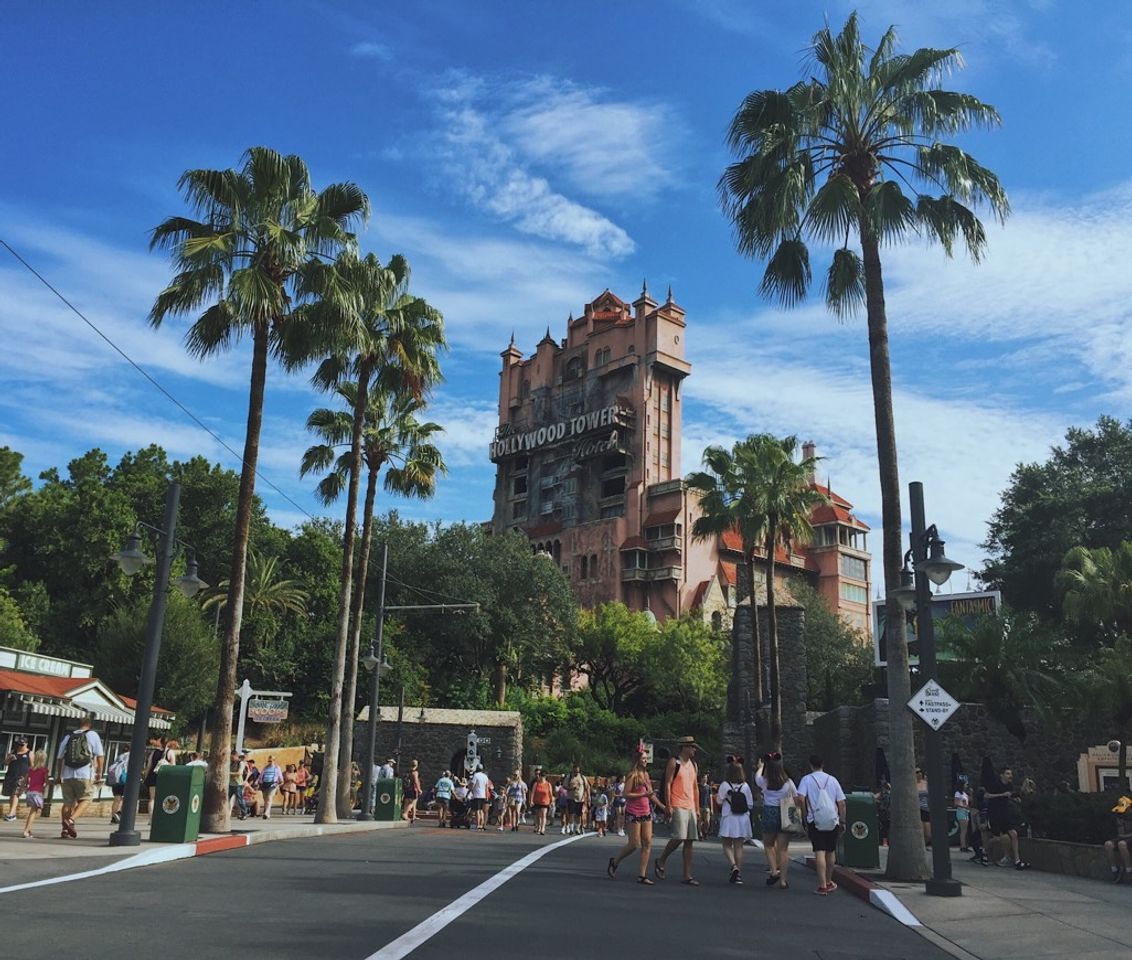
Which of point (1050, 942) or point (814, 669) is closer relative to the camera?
point (1050, 942)

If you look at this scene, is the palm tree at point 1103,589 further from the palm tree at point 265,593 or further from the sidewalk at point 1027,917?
the palm tree at point 265,593

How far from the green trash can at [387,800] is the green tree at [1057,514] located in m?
37.4

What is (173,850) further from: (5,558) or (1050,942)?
(5,558)

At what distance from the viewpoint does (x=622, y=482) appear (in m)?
81.0

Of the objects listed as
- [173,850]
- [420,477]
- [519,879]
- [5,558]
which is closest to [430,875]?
[519,879]

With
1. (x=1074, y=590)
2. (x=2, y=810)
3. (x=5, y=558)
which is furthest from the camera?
(x=5, y=558)

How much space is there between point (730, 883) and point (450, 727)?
1078 inches

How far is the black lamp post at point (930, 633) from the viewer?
12000 mm

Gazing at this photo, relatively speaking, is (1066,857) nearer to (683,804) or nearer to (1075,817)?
(1075,817)

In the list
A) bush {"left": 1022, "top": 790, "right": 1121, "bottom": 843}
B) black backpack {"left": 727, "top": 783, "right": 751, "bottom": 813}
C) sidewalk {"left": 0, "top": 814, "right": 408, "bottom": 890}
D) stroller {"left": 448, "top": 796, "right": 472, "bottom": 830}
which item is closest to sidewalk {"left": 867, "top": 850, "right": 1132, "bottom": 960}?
black backpack {"left": 727, "top": 783, "right": 751, "bottom": 813}

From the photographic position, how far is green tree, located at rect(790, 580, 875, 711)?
185 ft

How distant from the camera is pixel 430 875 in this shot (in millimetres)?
12102

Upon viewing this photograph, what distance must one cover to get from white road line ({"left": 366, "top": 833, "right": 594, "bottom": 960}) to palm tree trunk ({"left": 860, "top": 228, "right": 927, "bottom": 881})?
202 inches

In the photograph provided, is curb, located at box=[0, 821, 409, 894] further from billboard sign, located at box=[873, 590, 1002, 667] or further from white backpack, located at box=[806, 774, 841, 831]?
billboard sign, located at box=[873, 590, 1002, 667]
